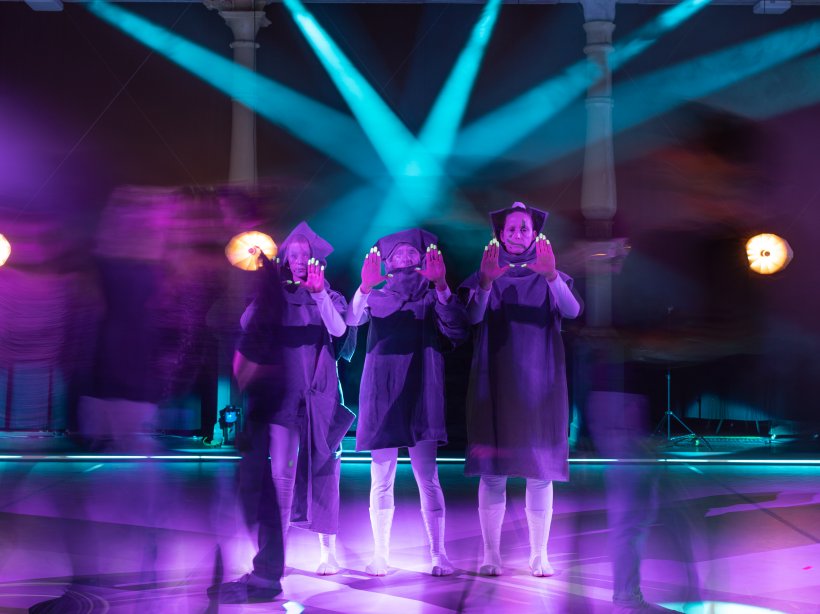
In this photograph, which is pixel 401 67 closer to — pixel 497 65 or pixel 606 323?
pixel 497 65

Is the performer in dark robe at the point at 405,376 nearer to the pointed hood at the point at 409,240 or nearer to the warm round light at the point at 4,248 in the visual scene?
the pointed hood at the point at 409,240

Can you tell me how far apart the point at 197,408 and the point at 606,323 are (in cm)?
632

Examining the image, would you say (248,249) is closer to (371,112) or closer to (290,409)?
(290,409)

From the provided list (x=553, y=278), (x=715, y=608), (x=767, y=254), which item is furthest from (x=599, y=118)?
(x=767, y=254)

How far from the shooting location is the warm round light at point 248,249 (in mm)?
2565

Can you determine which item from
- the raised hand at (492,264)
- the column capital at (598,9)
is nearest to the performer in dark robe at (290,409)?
the raised hand at (492,264)

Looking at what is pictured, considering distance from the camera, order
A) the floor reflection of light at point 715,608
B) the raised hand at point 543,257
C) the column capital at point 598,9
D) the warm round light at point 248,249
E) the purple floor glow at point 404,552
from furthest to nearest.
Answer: the column capital at point 598,9, the raised hand at point 543,257, the purple floor glow at point 404,552, the floor reflection of light at point 715,608, the warm round light at point 248,249

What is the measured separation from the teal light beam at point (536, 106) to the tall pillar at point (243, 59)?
2.04 m

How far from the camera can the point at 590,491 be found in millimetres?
6008

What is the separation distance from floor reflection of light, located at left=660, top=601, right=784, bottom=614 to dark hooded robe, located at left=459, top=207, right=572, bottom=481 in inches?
26.9

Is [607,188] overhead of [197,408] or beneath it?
overhead

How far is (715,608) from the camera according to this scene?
313cm

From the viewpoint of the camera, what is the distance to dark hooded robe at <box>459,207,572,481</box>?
359 centimetres

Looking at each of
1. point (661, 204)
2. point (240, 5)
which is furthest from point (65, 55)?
point (661, 204)
